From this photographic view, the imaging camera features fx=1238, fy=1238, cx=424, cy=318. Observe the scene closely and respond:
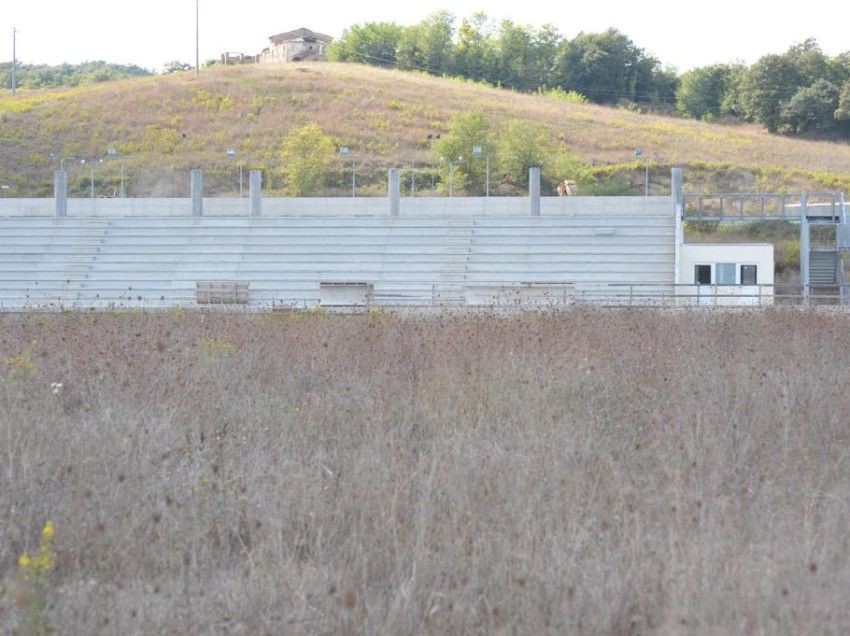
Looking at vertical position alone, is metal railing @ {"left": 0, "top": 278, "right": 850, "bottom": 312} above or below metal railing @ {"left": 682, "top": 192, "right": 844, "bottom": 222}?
below

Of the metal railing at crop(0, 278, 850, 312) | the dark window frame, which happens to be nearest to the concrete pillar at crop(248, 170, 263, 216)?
the metal railing at crop(0, 278, 850, 312)

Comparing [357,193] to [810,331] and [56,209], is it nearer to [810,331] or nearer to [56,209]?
[56,209]

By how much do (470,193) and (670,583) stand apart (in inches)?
→ 1970

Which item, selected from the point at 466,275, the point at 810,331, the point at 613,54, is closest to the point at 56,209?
the point at 466,275

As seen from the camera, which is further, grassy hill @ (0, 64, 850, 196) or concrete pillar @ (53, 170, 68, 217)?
grassy hill @ (0, 64, 850, 196)

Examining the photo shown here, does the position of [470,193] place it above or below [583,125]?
below

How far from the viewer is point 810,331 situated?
18.8 meters

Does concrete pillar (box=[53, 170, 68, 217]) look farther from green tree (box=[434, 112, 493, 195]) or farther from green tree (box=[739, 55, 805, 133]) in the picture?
green tree (box=[739, 55, 805, 133])

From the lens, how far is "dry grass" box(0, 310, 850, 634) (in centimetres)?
681

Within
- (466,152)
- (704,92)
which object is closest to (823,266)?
(466,152)

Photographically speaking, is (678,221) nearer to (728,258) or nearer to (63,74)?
(728,258)

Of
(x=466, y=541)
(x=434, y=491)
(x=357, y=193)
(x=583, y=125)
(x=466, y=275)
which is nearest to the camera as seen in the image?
(x=466, y=541)

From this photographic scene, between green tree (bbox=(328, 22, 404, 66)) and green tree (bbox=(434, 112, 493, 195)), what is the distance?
180ft

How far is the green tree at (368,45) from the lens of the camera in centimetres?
11231
